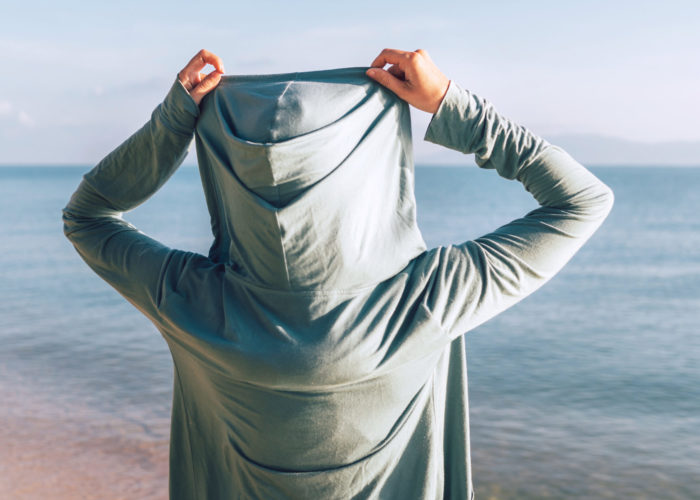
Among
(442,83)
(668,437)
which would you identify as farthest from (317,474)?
(668,437)

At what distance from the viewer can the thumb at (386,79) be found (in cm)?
127

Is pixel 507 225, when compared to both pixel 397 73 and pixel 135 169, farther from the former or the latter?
pixel 135 169

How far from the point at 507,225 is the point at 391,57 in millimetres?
364

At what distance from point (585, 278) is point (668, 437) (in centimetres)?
1044

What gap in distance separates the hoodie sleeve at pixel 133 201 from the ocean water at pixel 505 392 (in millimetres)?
4141

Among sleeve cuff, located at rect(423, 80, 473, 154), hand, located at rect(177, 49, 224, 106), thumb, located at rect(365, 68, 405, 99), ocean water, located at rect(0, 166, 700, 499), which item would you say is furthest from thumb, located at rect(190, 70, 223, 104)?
ocean water, located at rect(0, 166, 700, 499)

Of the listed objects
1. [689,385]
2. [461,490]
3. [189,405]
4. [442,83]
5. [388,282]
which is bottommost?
[689,385]

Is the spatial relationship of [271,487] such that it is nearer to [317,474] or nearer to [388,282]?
[317,474]

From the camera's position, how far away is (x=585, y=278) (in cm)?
1717

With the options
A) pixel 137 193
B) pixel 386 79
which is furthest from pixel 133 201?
pixel 386 79

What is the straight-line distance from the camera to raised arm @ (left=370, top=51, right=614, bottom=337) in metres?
1.28

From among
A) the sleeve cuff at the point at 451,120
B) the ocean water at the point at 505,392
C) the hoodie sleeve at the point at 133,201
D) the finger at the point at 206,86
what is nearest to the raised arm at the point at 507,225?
the sleeve cuff at the point at 451,120

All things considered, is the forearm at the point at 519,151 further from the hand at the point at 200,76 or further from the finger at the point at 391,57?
the hand at the point at 200,76

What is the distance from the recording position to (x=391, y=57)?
1.28 m
